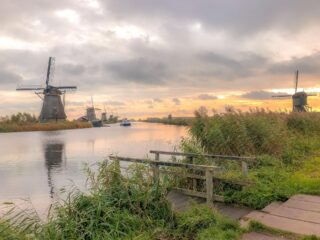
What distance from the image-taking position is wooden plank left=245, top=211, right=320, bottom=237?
15.1ft

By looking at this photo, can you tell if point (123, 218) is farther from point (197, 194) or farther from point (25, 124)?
point (25, 124)

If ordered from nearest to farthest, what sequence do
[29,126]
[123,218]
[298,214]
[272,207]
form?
[298,214]
[123,218]
[272,207]
[29,126]

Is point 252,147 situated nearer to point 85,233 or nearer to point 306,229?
point 306,229

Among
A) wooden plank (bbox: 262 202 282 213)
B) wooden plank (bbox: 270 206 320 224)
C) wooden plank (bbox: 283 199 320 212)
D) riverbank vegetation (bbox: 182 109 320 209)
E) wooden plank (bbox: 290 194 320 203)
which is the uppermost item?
riverbank vegetation (bbox: 182 109 320 209)

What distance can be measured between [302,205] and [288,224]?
108 cm

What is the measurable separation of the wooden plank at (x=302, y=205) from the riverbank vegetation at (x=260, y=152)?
424 millimetres

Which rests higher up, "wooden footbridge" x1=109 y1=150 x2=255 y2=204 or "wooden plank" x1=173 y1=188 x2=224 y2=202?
"wooden footbridge" x1=109 y1=150 x2=255 y2=204

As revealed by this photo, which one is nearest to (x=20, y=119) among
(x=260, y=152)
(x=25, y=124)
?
(x=25, y=124)

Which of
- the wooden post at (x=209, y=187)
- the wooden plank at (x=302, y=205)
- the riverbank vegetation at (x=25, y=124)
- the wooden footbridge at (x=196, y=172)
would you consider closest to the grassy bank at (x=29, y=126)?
the riverbank vegetation at (x=25, y=124)

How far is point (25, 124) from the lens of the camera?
69375mm

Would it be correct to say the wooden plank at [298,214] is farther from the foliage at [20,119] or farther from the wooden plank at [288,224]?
the foliage at [20,119]

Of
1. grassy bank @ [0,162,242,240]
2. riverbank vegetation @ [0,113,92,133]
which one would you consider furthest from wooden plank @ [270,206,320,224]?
riverbank vegetation @ [0,113,92,133]

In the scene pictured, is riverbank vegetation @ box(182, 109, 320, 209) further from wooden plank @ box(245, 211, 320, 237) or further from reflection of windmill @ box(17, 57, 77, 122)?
reflection of windmill @ box(17, 57, 77, 122)

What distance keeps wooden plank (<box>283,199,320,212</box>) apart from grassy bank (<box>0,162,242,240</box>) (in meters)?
1.39
